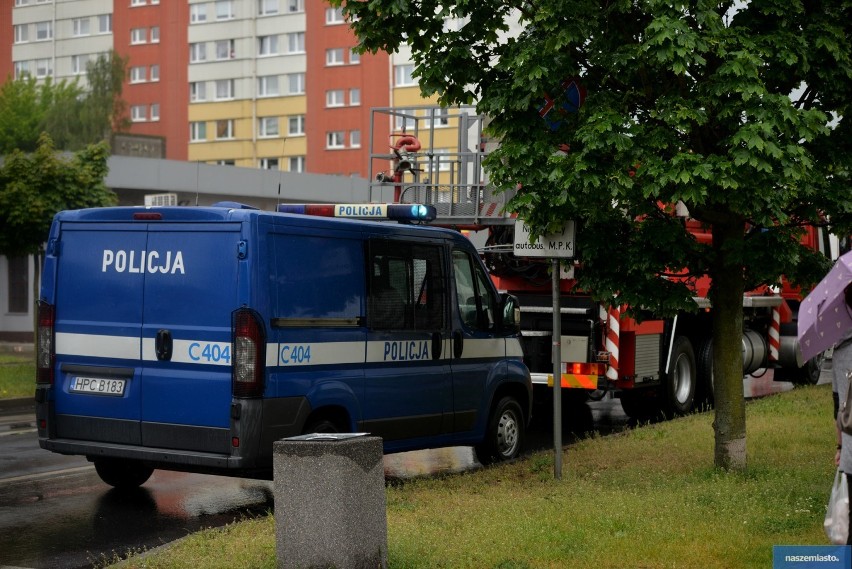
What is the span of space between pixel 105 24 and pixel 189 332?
81638 mm

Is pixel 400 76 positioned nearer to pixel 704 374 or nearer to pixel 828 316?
pixel 704 374

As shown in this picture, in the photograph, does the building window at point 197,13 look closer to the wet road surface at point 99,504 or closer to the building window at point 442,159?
the building window at point 442,159

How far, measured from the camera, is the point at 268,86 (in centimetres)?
8081

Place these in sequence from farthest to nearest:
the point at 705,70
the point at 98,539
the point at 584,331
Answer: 1. the point at 584,331
2. the point at 705,70
3. the point at 98,539

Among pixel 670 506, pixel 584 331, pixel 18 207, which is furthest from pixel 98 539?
pixel 18 207

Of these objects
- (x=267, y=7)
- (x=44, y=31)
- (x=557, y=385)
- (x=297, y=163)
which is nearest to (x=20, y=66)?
(x=44, y=31)

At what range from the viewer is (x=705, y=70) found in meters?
10.1

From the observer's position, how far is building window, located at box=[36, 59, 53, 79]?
91.2m

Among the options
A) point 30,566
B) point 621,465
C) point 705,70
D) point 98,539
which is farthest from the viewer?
point 621,465

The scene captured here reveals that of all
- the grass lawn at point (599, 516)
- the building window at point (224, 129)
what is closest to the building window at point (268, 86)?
the building window at point (224, 129)

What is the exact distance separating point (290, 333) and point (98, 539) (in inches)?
76.2

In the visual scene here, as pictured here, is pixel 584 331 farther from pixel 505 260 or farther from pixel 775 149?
pixel 775 149

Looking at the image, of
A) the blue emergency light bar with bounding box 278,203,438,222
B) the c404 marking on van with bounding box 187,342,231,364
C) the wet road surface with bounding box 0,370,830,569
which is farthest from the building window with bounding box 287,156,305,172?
the c404 marking on van with bounding box 187,342,231,364

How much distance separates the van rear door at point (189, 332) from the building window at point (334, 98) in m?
67.9
